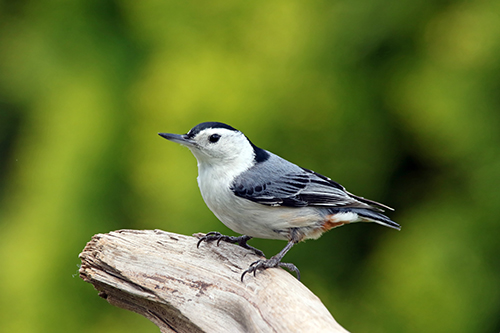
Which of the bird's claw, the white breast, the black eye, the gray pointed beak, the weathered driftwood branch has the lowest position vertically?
the weathered driftwood branch

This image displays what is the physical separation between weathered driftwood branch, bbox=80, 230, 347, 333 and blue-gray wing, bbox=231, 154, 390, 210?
0.31 metres

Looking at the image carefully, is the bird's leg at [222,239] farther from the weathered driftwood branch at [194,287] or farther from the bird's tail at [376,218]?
the bird's tail at [376,218]

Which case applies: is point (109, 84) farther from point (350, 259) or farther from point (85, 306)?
point (350, 259)

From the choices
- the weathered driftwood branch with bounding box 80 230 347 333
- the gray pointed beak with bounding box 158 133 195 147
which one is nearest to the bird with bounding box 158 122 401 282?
the gray pointed beak with bounding box 158 133 195 147

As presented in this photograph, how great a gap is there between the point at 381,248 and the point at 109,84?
219cm

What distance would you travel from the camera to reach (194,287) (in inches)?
88.0

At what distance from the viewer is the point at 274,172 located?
8.31 ft

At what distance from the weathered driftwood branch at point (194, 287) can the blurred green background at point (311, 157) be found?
83cm

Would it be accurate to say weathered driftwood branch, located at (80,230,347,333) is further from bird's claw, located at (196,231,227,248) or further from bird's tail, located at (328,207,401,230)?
bird's tail, located at (328,207,401,230)

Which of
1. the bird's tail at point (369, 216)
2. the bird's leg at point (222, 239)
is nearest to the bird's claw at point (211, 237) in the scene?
the bird's leg at point (222, 239)

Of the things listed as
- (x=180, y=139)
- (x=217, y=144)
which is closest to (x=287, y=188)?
(x=217, y=144)

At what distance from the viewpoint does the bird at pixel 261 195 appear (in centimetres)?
238

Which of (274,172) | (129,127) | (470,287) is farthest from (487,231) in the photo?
(129,127)

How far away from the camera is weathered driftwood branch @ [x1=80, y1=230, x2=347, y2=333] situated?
1.99 metres
